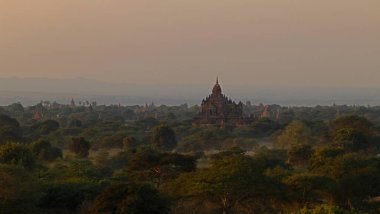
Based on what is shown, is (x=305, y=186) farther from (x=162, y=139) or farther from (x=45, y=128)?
(x=45, y=128)

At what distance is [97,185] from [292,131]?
124 ft

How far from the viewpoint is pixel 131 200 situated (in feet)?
71.1

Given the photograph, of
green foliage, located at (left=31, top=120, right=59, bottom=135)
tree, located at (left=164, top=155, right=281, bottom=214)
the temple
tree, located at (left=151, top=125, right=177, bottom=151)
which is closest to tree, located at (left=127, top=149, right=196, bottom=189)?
tree, located at (left=164, top=155, right=281, bottom=214)

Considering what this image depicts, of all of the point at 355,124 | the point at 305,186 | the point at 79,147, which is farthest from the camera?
the point at 355,124

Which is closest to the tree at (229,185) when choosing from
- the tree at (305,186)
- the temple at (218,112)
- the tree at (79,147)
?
the tree at (305,186)

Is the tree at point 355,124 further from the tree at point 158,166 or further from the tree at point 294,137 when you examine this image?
the tree at point 158,166

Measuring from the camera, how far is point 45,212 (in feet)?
82.6

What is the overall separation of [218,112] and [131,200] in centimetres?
6523

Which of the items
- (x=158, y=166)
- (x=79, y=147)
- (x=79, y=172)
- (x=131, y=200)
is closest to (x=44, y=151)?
(x=79, y=147)

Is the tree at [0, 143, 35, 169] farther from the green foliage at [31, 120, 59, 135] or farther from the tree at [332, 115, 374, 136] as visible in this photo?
the green foliage at [31, 120, 59, 135]

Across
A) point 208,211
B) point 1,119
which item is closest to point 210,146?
point 1,119

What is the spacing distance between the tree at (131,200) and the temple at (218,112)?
6234 centimetres

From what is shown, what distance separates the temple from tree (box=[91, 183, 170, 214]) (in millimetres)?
62344

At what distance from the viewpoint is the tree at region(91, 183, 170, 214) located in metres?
21.7
